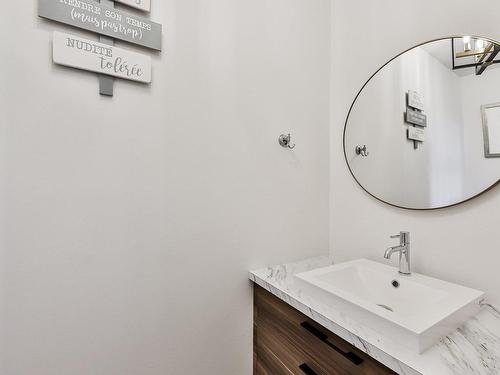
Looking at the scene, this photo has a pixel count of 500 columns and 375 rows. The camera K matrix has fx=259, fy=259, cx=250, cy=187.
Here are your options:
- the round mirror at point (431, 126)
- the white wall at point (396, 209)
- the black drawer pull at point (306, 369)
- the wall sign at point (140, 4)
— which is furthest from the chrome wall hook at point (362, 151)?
the wall sign at point (140, 4)

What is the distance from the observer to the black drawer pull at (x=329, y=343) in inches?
28.9

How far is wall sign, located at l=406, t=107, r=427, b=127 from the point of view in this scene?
3.67 ft

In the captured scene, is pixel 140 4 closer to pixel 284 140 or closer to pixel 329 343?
pixel 284 140

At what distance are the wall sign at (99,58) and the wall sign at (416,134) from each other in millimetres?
1121

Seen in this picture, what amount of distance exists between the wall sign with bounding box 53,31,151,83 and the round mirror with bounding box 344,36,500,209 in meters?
1.05

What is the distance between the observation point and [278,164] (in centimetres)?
132

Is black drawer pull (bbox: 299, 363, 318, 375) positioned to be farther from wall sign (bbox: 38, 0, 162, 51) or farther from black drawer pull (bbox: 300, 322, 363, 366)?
wall sign (bbox: 38, 0, 162, 51)

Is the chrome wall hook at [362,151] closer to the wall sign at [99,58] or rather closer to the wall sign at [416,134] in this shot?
the wall sign at [416,134]

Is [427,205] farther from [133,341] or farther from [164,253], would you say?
[133,341]

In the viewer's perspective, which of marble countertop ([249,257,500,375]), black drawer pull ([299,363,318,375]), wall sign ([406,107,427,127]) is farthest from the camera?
wall sign ([406,107,427,127])

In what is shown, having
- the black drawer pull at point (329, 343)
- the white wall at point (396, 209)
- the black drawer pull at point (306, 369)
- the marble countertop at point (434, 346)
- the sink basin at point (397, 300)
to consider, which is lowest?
the black drawer pull at point (306, 369)

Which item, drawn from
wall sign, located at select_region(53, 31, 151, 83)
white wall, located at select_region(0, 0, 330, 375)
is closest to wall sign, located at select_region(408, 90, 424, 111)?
white wall, located at select_region(0, 0, 330, 375)

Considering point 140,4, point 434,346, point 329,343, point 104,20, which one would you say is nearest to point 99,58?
point 104,20

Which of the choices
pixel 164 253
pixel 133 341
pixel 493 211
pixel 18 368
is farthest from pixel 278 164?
pixel 18 368
